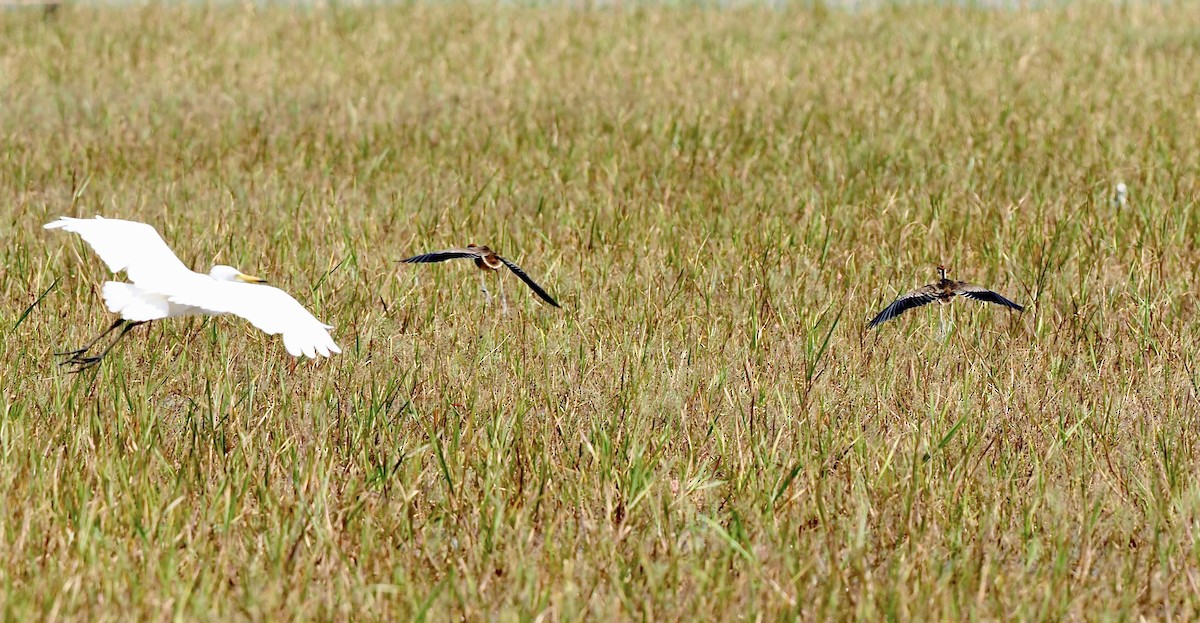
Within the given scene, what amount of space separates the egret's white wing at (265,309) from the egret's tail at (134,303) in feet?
0.20

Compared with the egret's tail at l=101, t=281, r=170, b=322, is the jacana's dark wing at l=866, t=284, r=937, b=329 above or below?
below

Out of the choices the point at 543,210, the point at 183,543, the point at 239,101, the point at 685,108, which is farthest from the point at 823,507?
the point at 239,101

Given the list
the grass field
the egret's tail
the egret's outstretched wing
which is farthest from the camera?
the egret's outstretched wing

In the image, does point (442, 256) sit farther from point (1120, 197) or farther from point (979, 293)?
point (1120, 197)

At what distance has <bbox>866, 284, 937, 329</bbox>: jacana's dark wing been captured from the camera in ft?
12.2

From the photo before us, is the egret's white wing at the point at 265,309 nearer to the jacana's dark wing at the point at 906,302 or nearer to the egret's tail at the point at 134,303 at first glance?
the egret's tail at the point at 134,303

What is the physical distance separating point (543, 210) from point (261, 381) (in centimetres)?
231

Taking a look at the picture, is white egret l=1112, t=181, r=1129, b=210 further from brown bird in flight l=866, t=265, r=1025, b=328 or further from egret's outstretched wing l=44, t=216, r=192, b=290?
egret's outstretched wing l=44, t=216, r=192, b=290

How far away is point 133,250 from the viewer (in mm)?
3600

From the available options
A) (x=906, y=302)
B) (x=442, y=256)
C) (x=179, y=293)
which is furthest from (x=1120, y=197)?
(x=179, y=293)

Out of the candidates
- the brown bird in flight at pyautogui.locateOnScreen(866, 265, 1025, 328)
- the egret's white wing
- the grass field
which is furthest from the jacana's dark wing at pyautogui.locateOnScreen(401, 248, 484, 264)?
the brown bird in flight at pyautogui.locateOnScreen(866, 265, 1025, 328)

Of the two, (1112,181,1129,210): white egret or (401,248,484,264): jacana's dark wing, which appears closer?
(401,248,484,264): jacana's dark wing

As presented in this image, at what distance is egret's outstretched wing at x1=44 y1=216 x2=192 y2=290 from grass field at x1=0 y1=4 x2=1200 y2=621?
0.33 metres

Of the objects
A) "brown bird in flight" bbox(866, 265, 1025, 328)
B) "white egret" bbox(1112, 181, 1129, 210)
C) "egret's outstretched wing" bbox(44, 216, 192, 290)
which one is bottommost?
"white egret" bbox(1112, 181, 1129, 210)
